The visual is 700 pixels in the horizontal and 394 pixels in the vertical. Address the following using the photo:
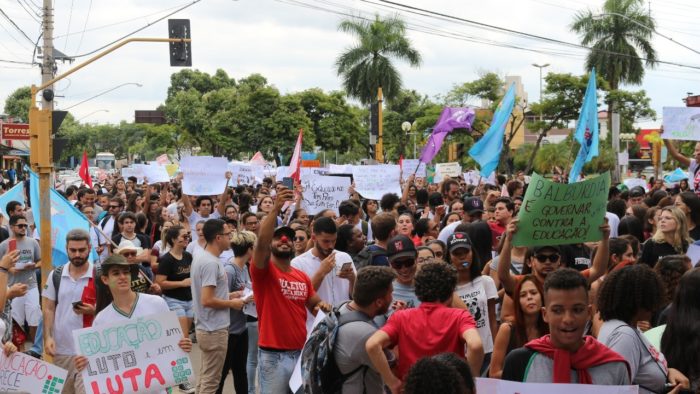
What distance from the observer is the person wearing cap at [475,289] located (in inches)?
273

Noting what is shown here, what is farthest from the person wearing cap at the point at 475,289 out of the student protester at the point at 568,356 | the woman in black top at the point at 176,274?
the woman in black top at the point at 176,274

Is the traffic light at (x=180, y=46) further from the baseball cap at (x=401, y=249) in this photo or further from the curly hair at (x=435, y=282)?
the curly hair at (x=435, y=282)

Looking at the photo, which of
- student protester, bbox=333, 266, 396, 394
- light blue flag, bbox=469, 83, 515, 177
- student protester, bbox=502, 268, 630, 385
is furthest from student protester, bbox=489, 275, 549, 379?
light blue flag, bbox=469, 83, 515, 177

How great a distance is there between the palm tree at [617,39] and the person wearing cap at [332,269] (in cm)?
4715

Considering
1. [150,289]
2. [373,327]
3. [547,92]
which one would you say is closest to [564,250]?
[373,327]

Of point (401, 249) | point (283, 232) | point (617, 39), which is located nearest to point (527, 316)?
point (401, 249)

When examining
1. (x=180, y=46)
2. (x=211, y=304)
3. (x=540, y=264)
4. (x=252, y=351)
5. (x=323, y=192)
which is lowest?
(x=252, y=351)

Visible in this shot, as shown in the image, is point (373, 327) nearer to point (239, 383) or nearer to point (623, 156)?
point (239, 383)

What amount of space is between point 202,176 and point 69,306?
795 cm

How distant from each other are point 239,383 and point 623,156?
24739 mm

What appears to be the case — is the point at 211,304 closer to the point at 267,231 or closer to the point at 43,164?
the point at 267,231

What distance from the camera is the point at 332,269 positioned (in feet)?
25.5

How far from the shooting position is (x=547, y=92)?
1710 inches

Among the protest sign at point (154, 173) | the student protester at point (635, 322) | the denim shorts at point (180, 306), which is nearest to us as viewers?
the student protester at point (635, 322)
